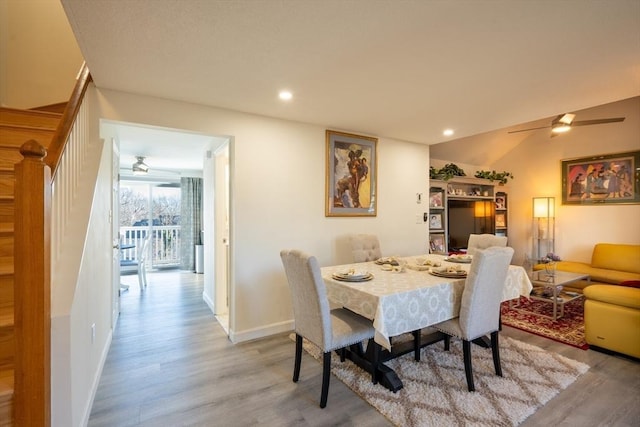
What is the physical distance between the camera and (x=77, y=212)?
2.02m

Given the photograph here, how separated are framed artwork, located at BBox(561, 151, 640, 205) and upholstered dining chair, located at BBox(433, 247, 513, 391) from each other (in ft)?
14.2

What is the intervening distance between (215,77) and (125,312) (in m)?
3.36

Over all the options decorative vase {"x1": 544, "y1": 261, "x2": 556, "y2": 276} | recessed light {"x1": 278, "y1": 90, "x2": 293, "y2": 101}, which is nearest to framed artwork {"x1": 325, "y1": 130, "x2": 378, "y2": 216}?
recessed light {"x1": 278, "y1": 90, "x2": 293, "y2": 101}

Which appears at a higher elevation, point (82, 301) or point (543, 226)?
point (543, 226)

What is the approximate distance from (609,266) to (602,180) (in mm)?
1474

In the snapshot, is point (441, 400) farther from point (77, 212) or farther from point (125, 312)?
point (125, 312)

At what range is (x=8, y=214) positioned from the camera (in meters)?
2.03

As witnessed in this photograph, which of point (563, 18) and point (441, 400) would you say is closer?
point (563, 18)

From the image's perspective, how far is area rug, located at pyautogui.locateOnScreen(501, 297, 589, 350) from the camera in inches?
122

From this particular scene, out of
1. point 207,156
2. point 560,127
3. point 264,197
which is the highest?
point 560,127

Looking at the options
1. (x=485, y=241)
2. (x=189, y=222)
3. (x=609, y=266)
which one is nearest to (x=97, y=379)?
(x=485, y=241)

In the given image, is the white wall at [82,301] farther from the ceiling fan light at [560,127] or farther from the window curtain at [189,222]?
the ceiling fan light at [560,127]

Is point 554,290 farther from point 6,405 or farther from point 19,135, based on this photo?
point 19,135

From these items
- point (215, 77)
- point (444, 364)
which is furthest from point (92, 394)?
point (444, 364)
